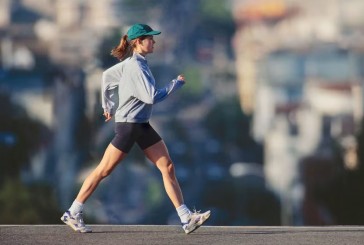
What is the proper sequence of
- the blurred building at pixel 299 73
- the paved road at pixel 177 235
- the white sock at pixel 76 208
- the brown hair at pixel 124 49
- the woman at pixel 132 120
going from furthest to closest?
the blurred building at pixel 299 73 < the white sock at pixel 76 208 < the brown hair at pixel 124 49 < the woman at pixel 132 120 < the paved road at pixel 177 235

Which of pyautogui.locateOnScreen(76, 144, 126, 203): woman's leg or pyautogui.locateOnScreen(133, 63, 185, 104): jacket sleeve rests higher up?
pyautogui.locateOnScreen(133, 63, 185, 104): jacket sleeve

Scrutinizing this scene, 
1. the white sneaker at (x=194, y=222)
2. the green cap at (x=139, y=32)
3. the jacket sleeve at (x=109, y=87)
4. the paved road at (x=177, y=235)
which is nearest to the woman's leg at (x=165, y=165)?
the white sneaker at (x=194, y=222)

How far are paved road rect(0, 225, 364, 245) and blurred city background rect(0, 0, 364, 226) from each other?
54.2 ft

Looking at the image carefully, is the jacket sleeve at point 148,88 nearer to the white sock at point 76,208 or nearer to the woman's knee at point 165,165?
the woman's knee at point 165,165

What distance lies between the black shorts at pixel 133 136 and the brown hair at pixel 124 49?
44cm

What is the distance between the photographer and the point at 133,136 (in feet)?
27.8

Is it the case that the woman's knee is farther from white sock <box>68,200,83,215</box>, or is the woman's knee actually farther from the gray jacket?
white sock <box>68,200,83,215</box>

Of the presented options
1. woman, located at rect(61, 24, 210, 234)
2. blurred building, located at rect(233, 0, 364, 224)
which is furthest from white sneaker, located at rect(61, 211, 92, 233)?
blurred building, located at rect(233, 0, 364, 224)

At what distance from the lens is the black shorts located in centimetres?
848

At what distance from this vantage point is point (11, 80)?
2688 centimetres

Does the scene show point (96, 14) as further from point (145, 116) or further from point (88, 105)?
point (145, 116)

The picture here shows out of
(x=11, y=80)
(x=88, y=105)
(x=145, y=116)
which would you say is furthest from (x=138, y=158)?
(x=145, y=116)

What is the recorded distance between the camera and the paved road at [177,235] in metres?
8.15

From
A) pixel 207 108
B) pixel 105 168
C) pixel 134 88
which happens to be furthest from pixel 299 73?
pixel 134 88
